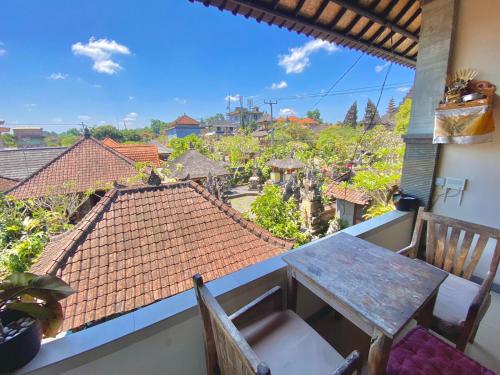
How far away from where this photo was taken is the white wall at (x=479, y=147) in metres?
1.77

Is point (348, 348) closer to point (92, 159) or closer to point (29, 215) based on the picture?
point (29, 215)

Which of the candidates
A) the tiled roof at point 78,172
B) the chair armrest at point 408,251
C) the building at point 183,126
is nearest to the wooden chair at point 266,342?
the chair armrest at point 408,251

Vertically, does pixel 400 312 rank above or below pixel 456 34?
below

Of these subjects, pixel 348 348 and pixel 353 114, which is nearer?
pixel 348 348

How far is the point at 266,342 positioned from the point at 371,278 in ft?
2.08

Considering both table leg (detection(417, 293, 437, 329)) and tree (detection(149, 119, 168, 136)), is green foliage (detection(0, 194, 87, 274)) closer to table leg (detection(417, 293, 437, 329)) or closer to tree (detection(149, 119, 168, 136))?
table leg (detection(417, 293, 437, 329))

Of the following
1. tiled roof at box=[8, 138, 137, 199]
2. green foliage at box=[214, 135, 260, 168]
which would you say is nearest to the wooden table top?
tiled roof at box=[8, 138, 137, 199]

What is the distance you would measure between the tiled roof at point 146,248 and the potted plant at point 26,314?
1.57 m

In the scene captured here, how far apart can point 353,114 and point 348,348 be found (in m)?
31.1

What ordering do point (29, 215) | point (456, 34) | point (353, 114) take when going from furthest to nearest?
point (353, 114) < point (29, 215) < point (456, 34)

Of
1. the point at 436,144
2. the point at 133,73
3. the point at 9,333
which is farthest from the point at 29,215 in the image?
the point at 133,73

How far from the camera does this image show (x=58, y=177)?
23.6 ft

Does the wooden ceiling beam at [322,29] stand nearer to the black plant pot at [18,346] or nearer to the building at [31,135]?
the black plant pot at [18,346]

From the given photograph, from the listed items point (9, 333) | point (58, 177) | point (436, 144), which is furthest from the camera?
point (58, 177)
